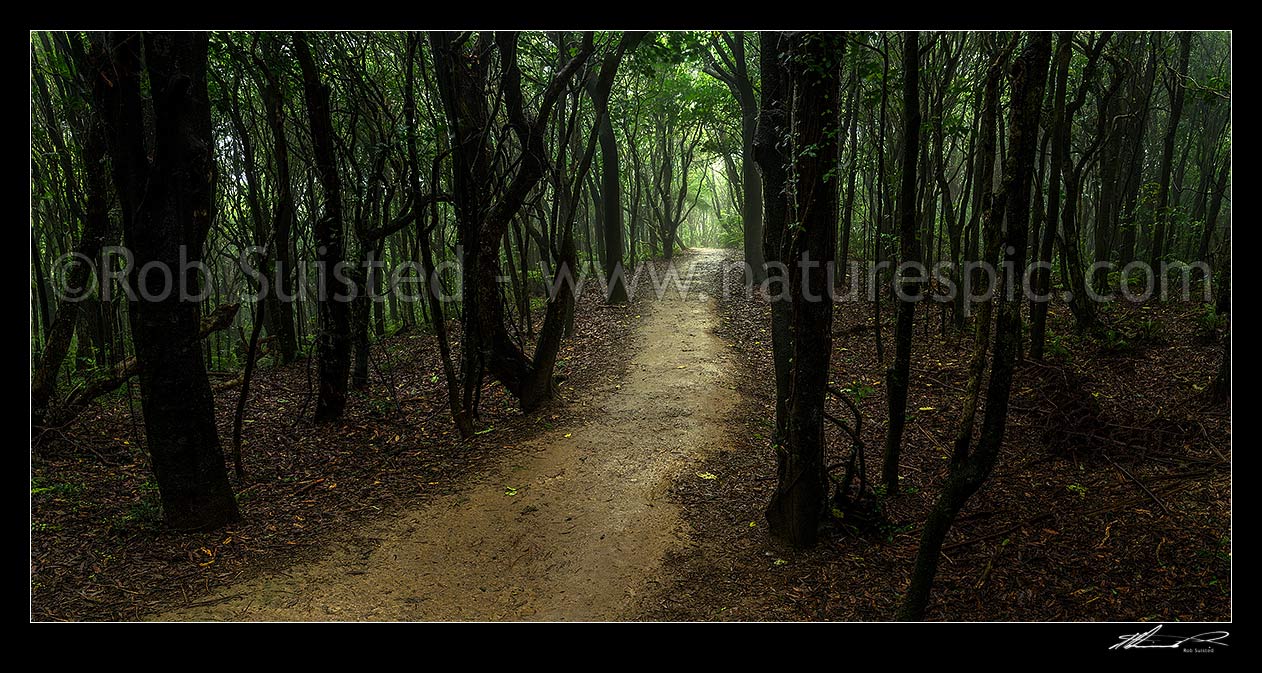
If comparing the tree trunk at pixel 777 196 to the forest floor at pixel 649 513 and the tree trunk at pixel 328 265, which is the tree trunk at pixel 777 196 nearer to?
the forest floor at pixel 649 513

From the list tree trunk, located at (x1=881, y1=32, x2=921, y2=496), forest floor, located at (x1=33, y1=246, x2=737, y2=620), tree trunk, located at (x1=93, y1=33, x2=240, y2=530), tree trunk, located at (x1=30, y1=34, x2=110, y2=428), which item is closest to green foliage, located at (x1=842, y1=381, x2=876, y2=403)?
forest floor, located at (x1=33, y1=246, x2=737, y2=620)

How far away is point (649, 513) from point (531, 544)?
3.93 feet

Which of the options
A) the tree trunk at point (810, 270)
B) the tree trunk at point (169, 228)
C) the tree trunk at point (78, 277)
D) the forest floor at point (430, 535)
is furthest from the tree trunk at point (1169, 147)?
the tree trunk at point (78, 277)

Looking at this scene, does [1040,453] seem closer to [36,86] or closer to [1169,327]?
[1169,327]

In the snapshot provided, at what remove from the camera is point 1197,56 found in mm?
16750

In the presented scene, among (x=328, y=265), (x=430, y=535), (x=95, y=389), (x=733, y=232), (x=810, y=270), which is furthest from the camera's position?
(x=733, y=232)

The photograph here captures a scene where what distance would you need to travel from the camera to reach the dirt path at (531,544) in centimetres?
488

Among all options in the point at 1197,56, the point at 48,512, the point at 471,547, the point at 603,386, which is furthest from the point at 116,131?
the point at 1197,56

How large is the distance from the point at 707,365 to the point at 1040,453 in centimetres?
551

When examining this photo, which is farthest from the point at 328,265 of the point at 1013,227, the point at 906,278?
the point at 1013,227

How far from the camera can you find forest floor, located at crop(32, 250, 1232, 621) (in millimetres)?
4707

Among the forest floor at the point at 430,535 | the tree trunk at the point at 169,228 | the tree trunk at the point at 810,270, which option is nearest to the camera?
the tree trunk at the point at 810,270

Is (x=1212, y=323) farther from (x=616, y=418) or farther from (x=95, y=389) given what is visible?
(x=95, y=389)
